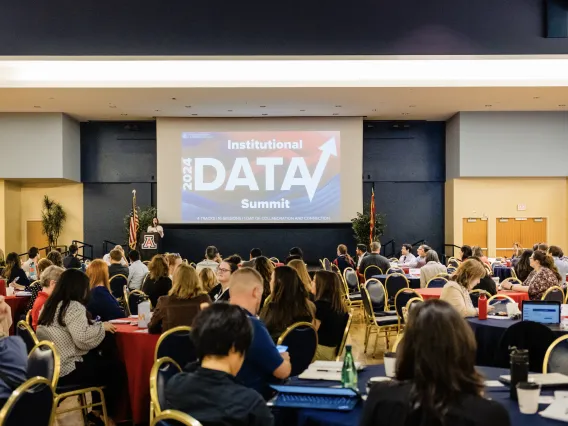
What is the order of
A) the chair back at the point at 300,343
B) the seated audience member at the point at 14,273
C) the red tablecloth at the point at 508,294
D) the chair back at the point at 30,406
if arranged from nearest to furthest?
the chair back at the point at 30,406 < the chair back at the point at 300,343 < the red tablecloth at the point at 508,294 < the seated audience member at the point at 14,273

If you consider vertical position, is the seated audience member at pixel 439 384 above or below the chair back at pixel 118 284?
above

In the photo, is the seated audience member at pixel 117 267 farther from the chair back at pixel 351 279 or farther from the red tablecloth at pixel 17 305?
the chair back at pixel 351 279

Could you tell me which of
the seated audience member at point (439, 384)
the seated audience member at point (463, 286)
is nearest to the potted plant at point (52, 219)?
the seated audience member at point (463, 286)

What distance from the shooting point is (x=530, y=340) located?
4.62 meters

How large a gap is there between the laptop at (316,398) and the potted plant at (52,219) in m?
18.2

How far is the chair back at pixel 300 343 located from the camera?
4.21m

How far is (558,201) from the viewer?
1994 centimetres

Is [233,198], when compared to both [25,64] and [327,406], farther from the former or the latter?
[327,406]

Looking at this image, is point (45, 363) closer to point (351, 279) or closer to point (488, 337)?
point (488, 337)

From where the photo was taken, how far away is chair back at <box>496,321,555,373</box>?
4535 mm

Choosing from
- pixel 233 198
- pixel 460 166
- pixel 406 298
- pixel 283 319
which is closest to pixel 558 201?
pixel 460 166

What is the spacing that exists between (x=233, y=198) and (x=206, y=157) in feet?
4.58

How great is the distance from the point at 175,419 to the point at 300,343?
1993mm

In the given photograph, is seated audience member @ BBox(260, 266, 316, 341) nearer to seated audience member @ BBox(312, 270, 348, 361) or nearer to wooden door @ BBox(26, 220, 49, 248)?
seated audience member @ BBox(312, 270, 348, 361)
